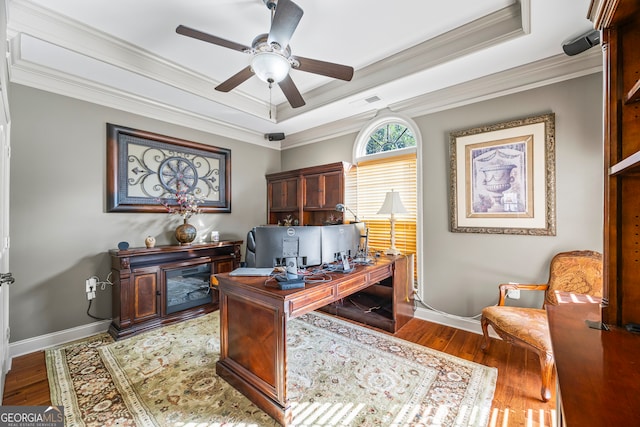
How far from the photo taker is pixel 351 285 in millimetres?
2287

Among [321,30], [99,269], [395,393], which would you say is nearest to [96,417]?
[99,269]

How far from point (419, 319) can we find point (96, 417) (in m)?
3.08

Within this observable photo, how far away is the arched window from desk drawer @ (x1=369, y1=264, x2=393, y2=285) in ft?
2.16

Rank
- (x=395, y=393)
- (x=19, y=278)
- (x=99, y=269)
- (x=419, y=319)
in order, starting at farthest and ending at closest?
(x=419, y=319) < (x=99, y=269) < (x=19, y=278) < (x=395, y=393)

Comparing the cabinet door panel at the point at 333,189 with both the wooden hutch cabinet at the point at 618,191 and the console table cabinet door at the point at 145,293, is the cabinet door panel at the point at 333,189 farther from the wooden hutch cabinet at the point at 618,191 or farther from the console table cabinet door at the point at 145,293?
the wooden hutch cabinet at the point at 618,191

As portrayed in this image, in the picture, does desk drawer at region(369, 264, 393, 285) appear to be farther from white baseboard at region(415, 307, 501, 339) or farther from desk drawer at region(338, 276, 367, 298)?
white baseboard at region(415, 307, 501, 339)

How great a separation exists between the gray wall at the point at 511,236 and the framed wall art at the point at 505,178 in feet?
0.26

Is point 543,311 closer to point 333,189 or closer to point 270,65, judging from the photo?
point 333,189

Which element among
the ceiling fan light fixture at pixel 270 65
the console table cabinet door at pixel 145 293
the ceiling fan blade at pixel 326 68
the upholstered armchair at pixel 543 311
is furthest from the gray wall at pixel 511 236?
the console table cabinet door at pixel 145 293

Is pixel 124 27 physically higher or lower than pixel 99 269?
higher

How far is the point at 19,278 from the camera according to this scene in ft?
8.21

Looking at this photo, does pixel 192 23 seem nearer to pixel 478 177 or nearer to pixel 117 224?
pixel 117 224

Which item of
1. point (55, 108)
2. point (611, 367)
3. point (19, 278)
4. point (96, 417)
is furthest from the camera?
point (55, 108)

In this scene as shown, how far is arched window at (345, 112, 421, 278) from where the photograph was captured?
11.0ft
